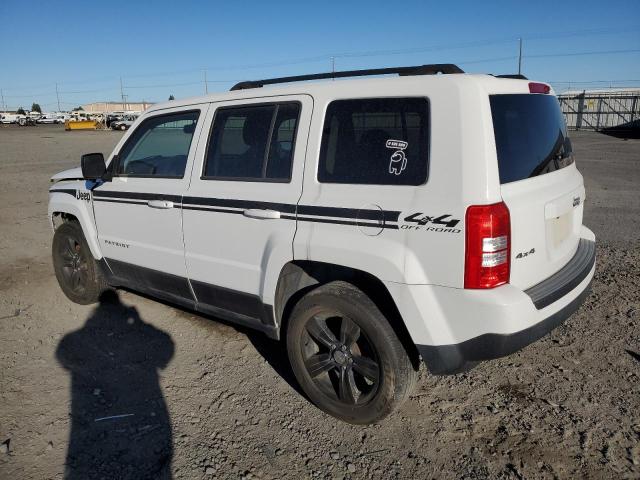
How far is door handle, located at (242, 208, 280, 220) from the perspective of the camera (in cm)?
317

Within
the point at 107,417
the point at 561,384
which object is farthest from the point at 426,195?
the point at 107,417

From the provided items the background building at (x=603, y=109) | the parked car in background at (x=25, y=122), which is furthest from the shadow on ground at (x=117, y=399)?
the parked car in background at (x=25, y=122)

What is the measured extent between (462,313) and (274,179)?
1425 millimetres

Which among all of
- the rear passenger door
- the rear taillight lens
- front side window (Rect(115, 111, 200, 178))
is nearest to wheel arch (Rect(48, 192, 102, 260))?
front side window (Rect(115, 111, 200, 178))

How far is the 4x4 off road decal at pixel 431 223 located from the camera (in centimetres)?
253

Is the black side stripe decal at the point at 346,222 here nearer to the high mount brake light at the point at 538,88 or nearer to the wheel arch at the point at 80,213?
the high mount brake light at the point at 538,88

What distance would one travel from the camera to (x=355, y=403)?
3.10 metres

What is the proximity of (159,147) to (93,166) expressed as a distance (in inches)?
22.7

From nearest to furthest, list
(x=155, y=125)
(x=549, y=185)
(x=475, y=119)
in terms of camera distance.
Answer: (x=475, y=119), (x=549, y=185), (x=155, y=125)

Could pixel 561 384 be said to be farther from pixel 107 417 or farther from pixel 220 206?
pixel 107 417

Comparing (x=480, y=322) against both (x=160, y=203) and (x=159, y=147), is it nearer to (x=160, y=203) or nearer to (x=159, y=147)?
(x=160, y=203)

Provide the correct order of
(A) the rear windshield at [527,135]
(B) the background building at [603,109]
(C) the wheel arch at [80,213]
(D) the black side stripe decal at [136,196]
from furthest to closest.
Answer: (B) the background building at [603,109] < (C) the wheel arch at [80,213] < (D) the black side stripe decal at [136,196] < (A) the rear windshield at [527,135]

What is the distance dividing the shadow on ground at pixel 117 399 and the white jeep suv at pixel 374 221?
651 millimetres

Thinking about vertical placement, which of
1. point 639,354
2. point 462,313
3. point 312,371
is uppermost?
point 462,313
